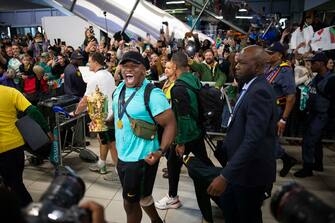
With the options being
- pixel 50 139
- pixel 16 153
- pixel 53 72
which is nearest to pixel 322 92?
pixel 50 139

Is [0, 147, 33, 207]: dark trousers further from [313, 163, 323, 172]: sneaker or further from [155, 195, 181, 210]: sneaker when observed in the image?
[313, 163, 323, 172]: sneaker

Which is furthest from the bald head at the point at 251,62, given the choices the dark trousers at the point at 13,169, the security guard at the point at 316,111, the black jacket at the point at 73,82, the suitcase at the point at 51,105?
the black jacket at the point at 73,82

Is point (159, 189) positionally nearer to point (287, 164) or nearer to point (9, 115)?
point (287, 164)

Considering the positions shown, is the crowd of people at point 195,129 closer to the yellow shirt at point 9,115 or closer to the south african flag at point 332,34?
the yellow shirt at point 9,115

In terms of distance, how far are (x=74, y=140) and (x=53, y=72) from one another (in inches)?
89.9

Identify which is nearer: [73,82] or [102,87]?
[102,87]

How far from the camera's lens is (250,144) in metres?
1.89

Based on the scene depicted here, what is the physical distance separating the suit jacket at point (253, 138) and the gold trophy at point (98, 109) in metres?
2.08

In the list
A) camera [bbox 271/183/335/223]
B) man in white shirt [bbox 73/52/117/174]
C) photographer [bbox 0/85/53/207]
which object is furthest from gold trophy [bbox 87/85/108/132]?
camera [bbox 271/183/335/223]

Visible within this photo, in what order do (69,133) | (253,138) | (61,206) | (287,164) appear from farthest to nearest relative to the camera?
(69,133) → (287,164) → (253,138) → (61,206)

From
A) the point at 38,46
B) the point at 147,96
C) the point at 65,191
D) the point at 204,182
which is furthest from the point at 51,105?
the point at 38,46

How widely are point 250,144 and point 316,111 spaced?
267 centimetres

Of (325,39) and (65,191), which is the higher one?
(325,39)

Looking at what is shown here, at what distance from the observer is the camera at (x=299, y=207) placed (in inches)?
36.2
